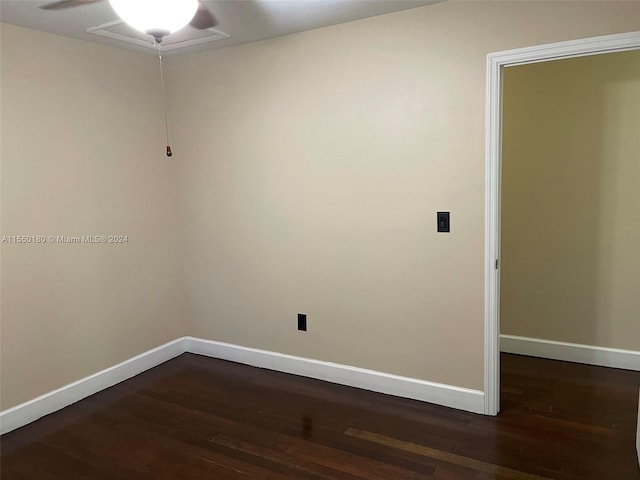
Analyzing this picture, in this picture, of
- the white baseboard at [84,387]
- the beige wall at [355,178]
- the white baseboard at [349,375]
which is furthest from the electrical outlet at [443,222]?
the white baseboard at [84,387]

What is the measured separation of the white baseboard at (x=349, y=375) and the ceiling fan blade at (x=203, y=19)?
225cm

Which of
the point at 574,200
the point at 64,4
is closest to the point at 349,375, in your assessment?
the point at 574,200

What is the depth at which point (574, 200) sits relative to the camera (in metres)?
3.35

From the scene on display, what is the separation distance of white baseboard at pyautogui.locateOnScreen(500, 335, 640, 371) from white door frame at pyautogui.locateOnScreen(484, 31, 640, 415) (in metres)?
0.96

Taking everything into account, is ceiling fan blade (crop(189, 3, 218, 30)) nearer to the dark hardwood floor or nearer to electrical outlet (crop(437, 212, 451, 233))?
electrical outlet (crop(437, 212, 451, 233))

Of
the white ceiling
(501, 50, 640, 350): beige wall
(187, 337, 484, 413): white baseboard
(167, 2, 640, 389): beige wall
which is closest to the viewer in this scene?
the white ceiling

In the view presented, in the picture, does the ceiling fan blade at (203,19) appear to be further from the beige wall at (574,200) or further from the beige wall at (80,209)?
the beige wall at (574,200)

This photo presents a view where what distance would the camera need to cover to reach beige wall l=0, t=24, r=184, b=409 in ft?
9.23

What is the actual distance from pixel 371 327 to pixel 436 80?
61.6 inches

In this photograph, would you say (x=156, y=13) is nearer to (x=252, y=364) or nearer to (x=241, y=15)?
(x=241, y=15)

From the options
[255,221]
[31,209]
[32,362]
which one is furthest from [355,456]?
[31,209]

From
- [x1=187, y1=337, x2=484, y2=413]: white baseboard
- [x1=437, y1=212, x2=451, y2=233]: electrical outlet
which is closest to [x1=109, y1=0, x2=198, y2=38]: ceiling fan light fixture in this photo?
[x1=437, y1=212, x2=451, y2=233]: electrical outlet

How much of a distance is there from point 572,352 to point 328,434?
6.40 ft

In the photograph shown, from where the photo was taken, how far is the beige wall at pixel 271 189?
8.92 feet
